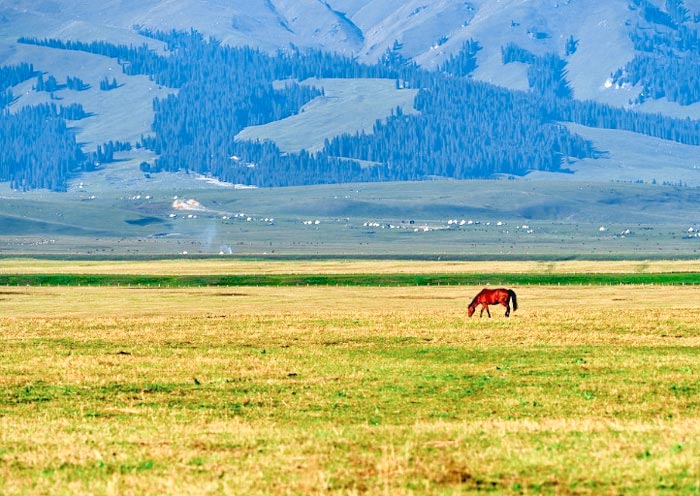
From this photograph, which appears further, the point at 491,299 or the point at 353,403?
the point at 491,299

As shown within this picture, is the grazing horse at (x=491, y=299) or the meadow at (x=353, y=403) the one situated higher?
the grazing horse at (x=491, y=299)

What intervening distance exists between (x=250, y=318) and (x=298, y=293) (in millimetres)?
31828

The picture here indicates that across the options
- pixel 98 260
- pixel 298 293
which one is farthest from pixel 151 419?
pixel 98 260

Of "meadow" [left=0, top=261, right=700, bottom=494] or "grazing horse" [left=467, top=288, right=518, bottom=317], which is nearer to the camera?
"meadow" [left=0, top=261, right=700, bottom=494]

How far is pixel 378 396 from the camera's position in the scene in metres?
Answer: 35.4

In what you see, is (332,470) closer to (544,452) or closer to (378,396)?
(544,452)

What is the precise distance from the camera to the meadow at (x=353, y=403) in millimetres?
24562

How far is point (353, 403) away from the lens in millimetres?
34188

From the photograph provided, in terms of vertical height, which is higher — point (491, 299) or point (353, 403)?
point (491, 299)

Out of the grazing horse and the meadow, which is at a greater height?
the grazing horse

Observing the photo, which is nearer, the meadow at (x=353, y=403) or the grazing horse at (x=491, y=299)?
the meadow at (x=353, y=403)

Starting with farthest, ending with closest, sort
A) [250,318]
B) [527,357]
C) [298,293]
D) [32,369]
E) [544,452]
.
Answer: [298,293]
[250,318]
[527,357]
[32,369]
[544,452]

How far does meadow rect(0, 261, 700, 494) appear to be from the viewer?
2456cm

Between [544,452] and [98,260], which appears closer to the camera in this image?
[544,452]
